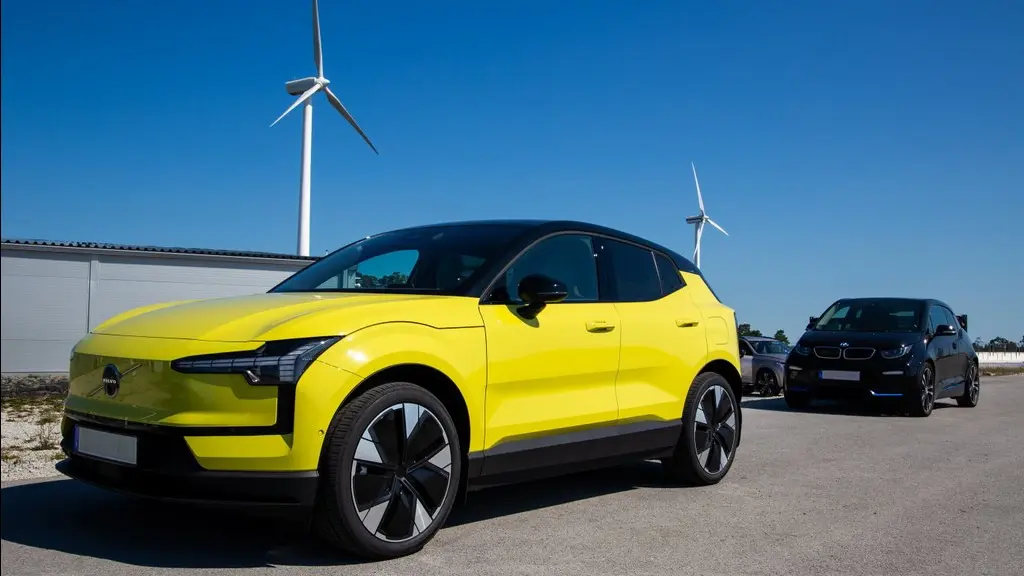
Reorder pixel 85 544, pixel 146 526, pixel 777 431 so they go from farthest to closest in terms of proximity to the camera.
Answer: pixel 777 431 → pixel 146 526 → pixel 85 544

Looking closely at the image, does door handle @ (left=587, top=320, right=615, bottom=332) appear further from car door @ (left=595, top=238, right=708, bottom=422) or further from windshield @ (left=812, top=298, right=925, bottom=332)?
windshield @ (left=812, top=298, right=925, bottom=332)

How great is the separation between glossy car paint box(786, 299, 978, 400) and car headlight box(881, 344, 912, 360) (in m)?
0.03

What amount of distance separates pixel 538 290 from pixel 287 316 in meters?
1.34

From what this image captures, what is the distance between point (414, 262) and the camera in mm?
5348

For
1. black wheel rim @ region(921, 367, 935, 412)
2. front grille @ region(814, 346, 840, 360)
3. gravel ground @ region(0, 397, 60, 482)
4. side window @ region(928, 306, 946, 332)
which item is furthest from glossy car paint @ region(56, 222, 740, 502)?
side window @ region(928, 306, 946, 332)

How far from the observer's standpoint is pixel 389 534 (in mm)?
4137

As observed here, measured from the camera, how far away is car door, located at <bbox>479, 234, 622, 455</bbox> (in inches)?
186

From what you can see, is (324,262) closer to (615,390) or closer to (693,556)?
(615,390)

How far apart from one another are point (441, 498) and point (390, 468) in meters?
0.35

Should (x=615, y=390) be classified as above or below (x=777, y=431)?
above

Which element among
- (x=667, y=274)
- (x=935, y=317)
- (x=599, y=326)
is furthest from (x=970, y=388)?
(x=599, y=326)

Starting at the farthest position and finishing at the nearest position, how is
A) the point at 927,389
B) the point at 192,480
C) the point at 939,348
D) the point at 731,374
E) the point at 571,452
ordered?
the point at 939,348
the point at 927,389
the point at 731,374
the point at 571,452
the point at 192,480

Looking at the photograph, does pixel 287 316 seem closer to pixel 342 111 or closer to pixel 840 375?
pixel 840 375

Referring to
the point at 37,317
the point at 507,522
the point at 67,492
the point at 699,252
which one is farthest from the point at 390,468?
the point at 699,252
